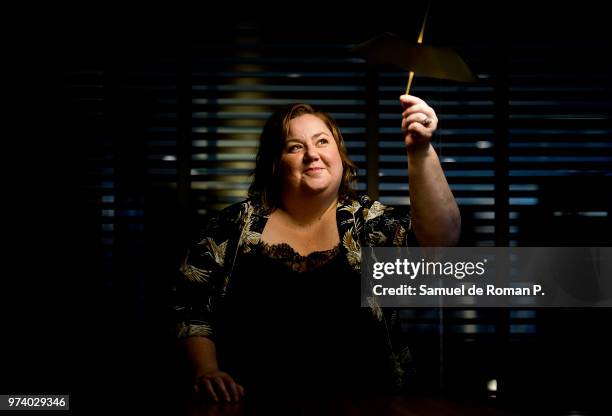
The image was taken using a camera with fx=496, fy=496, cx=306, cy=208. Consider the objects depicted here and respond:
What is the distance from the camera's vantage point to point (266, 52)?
2.67 m

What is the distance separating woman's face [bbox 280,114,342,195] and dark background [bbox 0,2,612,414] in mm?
964

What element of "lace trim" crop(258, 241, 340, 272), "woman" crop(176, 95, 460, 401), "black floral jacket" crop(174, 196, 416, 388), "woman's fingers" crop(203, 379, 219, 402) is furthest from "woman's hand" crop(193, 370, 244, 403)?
"lace trim" crop(258, 241, 340, 272)

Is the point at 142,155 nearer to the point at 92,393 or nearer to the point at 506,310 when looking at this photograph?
the point at 92,393

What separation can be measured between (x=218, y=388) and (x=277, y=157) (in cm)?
93

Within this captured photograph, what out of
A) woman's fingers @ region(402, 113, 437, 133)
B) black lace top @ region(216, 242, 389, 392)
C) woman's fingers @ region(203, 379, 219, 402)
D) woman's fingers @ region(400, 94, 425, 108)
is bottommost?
woman's fingers @ region(203, 379, 219, 402)

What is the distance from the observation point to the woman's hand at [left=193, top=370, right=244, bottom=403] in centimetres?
126

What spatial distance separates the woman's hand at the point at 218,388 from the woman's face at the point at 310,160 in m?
0.75

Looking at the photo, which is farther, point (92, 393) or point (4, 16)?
point (4, 16)

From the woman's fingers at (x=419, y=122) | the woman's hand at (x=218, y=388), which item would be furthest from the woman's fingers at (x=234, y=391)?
the woman's fingers at (x=419, y=122)

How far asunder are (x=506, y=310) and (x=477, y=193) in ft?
2.08

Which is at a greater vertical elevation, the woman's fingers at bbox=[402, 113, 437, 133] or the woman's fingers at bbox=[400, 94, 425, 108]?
the woman's fingers at bbox=[400, 94, 425, 108]

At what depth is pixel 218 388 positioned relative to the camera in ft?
4.23

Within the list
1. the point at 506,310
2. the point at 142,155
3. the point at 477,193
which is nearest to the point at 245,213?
the point at 142,155

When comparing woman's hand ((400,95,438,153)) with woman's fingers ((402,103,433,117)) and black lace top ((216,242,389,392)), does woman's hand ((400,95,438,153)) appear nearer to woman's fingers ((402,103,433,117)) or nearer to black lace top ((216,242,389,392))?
woman's fingers ((402,103,433,117))
